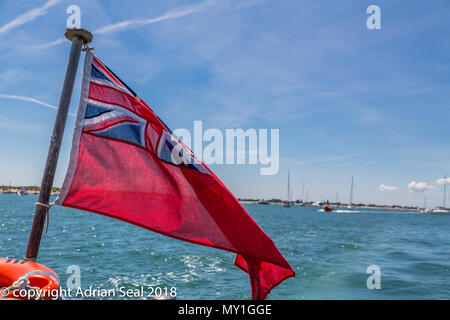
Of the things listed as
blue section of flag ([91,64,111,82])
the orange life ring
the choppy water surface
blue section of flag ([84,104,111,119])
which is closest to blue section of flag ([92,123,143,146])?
blue section of flag ([84,104,111,119])

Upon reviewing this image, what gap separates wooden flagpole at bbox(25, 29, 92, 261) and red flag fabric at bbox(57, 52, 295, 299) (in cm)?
24

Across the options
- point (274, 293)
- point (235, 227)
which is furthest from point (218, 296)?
point (235, 227)

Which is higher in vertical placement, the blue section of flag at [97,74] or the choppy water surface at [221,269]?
the blue section of flag at [97,74]

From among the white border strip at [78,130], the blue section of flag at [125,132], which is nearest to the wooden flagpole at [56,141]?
the white border strip at [78,130]

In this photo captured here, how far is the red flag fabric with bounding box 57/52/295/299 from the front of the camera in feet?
17.9

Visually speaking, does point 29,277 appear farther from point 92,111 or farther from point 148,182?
point 92,111

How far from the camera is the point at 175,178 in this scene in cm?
590

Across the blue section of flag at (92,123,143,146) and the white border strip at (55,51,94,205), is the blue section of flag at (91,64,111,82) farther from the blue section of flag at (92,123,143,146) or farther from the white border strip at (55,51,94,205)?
the blue section of flag at (92,123,143,146)

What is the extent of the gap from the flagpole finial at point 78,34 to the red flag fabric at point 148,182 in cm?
30

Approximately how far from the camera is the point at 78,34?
5.24 m

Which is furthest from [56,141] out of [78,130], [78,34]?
[78,34]

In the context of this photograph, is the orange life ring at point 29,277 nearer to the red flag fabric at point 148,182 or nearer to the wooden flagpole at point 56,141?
the wooden flagpole at point 56,141

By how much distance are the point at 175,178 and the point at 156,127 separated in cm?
96

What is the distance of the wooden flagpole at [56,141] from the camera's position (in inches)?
201
